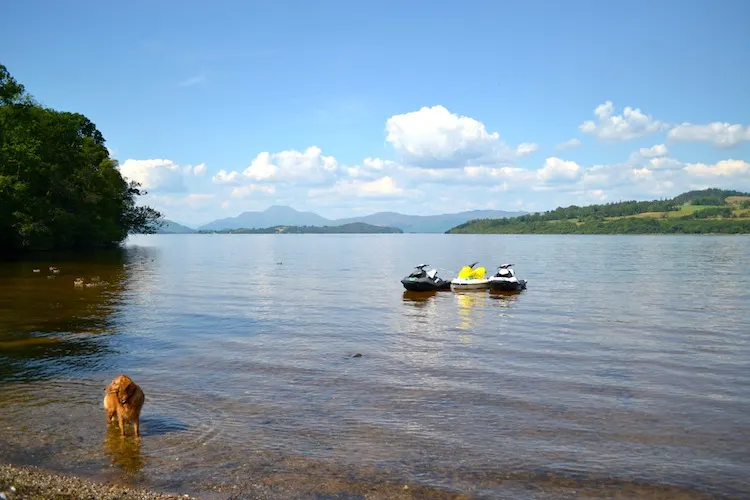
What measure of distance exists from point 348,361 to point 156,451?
27.4ft

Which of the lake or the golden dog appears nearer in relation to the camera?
the lake

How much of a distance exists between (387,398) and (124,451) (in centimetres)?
601

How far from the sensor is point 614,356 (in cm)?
1864

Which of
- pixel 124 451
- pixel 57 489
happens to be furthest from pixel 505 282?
pixel 57 489

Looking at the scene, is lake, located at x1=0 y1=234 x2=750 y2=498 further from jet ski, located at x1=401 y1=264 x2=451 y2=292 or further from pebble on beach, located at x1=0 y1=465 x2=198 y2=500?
jet ski, located at x1=401 y1=264 x2=451 y2=292

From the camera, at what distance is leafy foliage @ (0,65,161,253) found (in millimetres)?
53594

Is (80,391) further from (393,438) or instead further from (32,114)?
(32,114)

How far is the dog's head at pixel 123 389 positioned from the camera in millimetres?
9852

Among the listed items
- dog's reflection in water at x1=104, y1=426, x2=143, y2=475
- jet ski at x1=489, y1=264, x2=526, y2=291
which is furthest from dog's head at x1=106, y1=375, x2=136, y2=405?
jet ski at x1=489, y1=264, x2=526, y2=291

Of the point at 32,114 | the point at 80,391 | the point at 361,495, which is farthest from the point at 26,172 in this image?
the point at 361,495

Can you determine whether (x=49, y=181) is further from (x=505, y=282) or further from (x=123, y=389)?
(x=123, y=389)

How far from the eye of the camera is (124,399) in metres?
9.95

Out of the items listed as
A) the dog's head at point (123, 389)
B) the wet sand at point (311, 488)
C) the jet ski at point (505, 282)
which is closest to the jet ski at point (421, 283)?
the jet ski at point (505, 282)

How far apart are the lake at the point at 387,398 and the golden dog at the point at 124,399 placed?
43cm
